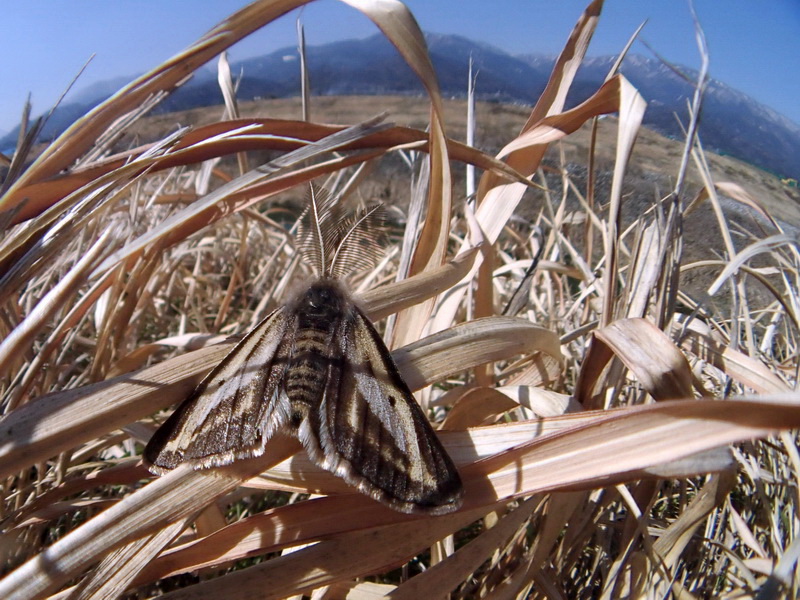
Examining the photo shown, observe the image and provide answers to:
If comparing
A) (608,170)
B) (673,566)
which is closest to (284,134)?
(673,566)

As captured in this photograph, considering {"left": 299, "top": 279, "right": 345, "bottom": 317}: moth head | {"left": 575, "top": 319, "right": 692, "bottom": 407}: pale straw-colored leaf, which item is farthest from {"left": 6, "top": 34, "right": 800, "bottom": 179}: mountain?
{"left": 575, "top": 319, "right": 692, "bottom": 407}: pale straw-colored leaf

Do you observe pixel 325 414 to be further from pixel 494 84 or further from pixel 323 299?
pixel 494 84

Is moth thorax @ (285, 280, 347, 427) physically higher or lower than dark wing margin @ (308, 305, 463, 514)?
higher

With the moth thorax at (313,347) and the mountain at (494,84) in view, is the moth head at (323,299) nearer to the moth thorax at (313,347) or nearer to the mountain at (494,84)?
the moth thorax at (313,347)

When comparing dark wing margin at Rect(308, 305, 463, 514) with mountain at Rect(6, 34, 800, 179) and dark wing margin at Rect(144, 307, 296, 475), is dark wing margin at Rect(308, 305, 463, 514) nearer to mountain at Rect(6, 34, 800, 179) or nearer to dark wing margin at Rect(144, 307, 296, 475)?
dark wing margin at Rect(144, 307, 296, 475)

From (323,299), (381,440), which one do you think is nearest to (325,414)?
(381,440)

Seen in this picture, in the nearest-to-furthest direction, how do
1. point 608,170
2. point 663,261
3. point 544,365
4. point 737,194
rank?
point 663,261 < point 544,365 < point 737,194 < point 608,170

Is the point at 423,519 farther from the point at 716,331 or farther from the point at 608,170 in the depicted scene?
the point at 608,170
